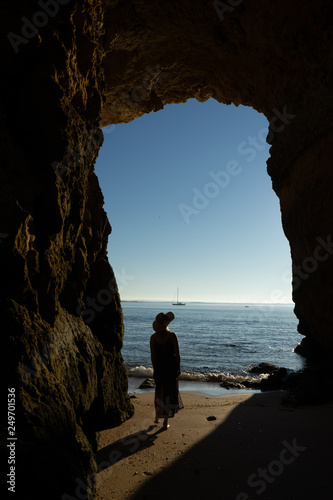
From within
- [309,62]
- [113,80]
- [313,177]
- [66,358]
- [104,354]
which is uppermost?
[309,62]

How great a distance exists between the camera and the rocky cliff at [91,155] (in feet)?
8.73

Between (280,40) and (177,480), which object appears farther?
(280,40)

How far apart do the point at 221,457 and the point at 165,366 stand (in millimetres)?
1832

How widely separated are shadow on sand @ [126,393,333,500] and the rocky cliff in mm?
1053

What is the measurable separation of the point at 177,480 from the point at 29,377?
217 cm

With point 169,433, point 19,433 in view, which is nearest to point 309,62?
point 169,433

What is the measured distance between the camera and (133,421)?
5.61 metres

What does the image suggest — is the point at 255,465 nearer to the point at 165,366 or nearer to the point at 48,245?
the point at 165,366

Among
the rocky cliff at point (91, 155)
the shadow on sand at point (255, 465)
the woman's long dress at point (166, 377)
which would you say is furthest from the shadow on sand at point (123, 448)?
the woman's long dress at point (166, 377)

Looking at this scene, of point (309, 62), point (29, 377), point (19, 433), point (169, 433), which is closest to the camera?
point (19, 433)

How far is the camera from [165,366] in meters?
5.44

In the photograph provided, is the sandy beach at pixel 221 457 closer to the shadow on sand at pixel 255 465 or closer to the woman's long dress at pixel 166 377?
the shadow on sand at pixel 255 465

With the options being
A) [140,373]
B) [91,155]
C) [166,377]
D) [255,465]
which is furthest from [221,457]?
[140,373]

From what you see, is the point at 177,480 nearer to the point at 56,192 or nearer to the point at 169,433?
the point at 169,433
